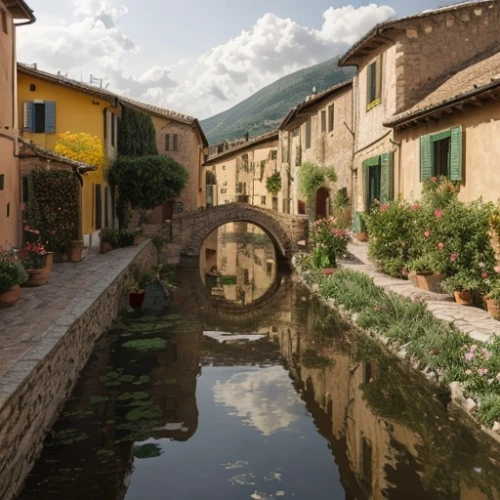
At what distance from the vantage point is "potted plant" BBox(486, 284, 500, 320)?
10.2 metres

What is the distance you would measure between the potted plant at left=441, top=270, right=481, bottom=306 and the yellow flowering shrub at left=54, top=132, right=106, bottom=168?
12.5 m

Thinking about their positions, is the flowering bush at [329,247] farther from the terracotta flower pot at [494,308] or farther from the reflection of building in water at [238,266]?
the terracotta flower pot at [494,308]

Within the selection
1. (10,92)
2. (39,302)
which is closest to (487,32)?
(10,92)

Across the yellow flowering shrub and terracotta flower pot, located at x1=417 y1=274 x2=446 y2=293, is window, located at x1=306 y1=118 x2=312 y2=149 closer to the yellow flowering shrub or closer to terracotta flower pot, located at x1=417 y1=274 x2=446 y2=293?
the yellow flowering shrub

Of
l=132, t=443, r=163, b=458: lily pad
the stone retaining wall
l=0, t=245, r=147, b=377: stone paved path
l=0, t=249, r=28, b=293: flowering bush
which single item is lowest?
l=132, t=443, r=163, b=458: lily pad

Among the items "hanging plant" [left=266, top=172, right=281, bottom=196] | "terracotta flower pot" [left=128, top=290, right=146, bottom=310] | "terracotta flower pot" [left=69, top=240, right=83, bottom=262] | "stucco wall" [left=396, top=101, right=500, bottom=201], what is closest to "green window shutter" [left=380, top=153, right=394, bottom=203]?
"stucco wall" [left=396, top=101, right=500, bottom=201]

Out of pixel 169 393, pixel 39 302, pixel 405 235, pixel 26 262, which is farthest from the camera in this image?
pixel 405 235

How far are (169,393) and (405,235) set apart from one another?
26.4ft

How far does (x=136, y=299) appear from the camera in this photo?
14.7 meters

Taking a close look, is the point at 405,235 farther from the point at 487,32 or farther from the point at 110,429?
the point at 110,429

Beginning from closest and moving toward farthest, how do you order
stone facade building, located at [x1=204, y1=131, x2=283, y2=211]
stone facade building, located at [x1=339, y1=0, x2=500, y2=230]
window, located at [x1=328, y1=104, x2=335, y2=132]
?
stone facade building, located at [x1=339, y1=0, x2=500, y2=230] → window, located at [x1=328, y1=104, x2=335, y2=132] → stone facade building, located at [x1=204, y1=131, x2=283, y2=211]

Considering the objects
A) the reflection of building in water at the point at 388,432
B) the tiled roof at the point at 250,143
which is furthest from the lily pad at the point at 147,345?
the tiled roof at the point at 250,143

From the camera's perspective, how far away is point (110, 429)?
296 inches

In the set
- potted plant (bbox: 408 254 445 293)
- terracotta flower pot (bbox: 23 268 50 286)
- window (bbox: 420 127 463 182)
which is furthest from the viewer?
window (bbox: 420 127 463 182)
